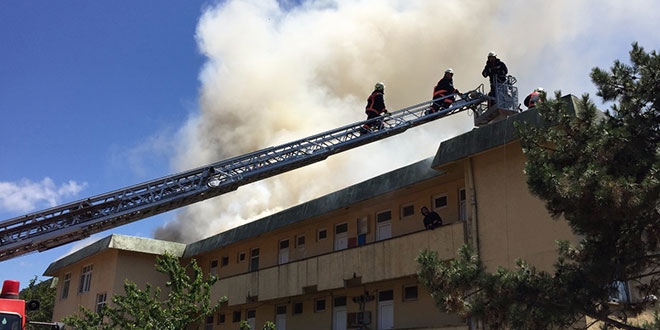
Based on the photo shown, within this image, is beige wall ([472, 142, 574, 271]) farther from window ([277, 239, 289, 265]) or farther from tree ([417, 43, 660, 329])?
window ([277, 239, 289, 265])

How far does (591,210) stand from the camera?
7.98m

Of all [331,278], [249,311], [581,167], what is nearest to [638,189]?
[581,167]

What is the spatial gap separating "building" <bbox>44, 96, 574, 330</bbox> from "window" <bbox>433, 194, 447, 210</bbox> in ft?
0.10

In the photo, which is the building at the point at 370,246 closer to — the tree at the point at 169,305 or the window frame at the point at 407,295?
the window frame at the point at 407,295

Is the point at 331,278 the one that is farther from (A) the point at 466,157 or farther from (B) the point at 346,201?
(A) the point at 466,157

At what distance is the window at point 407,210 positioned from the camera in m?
18.4

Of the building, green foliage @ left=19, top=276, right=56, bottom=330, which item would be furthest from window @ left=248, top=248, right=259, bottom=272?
green foliage @ left=19, top=276, right=56, bottom=330

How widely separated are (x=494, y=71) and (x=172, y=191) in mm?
8629

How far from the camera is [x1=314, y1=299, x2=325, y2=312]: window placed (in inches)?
829

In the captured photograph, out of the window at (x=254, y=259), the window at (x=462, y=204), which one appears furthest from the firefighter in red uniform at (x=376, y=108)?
the window at (x=254, y=259)

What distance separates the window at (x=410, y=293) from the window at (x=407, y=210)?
6.68 ft

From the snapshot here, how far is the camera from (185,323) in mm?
15117

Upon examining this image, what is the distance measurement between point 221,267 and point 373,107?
13.4 m

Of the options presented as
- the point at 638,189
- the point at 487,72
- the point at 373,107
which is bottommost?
the point at 638,189
